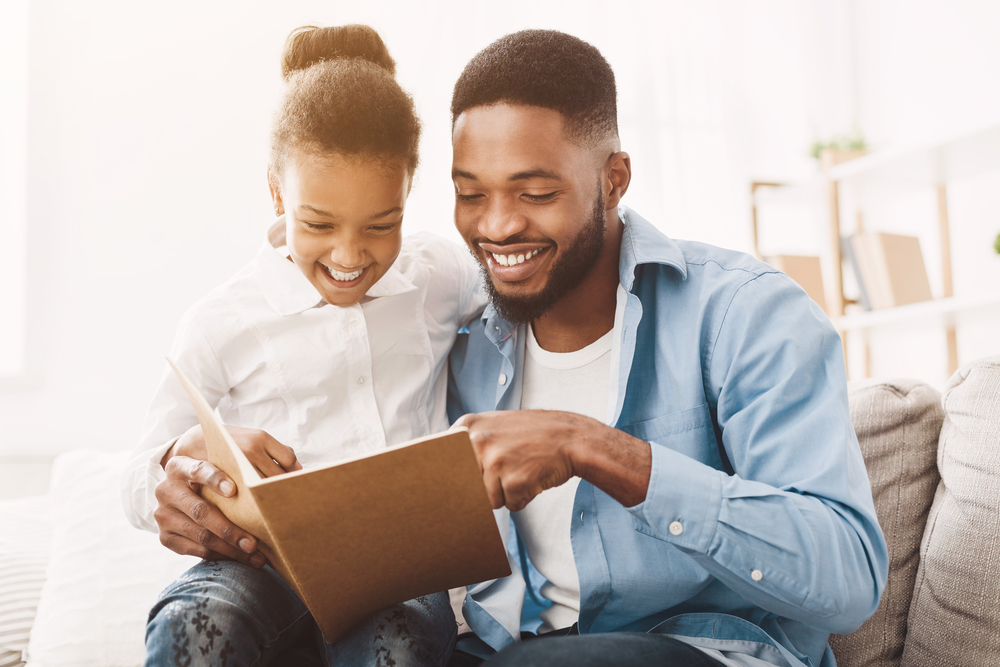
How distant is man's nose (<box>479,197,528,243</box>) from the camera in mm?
1175

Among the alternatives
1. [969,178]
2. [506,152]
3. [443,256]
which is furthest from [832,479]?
[969,178]

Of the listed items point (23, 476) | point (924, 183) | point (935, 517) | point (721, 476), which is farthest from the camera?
point (924, 183)

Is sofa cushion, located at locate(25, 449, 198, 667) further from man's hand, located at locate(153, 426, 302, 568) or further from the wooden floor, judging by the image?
the wooden floor

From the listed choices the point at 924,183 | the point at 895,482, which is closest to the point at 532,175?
the point at 895,482

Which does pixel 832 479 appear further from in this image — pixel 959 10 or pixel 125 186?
pixel 959 10

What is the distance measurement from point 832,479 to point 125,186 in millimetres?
2431

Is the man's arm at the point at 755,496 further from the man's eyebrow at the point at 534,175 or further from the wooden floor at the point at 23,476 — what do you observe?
the wooden floor at the point at 23,476

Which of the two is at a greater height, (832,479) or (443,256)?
(443,256)

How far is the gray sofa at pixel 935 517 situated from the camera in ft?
3.71

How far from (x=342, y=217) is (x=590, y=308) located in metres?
0.45

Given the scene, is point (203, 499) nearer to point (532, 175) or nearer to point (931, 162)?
point (532, 175)

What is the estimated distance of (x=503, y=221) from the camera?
3.86ft

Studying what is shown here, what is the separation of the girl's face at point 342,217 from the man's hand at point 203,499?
293 millimetres

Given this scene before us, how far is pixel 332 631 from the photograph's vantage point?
2.98ft
